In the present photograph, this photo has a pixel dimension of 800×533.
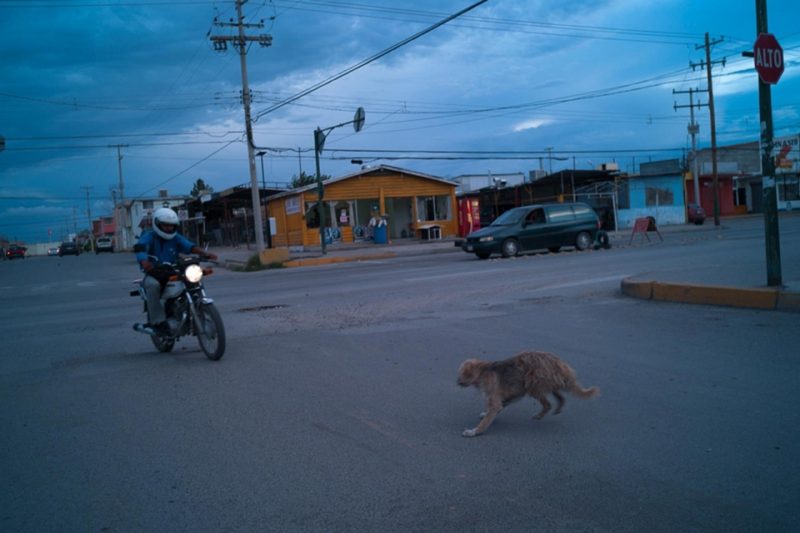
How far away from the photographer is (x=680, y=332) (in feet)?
28.1

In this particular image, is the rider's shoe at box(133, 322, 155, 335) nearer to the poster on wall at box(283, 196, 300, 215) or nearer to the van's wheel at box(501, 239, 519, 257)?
the van's wheel at box(501, 239, 519, 257)

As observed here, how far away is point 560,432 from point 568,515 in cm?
145

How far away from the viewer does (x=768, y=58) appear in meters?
9.69

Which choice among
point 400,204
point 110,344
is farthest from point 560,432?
point 400,204

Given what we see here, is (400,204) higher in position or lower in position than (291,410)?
higher

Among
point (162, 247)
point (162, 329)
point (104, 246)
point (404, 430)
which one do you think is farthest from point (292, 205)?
point (104, 246)

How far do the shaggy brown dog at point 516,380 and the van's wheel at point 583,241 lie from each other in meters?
19.6

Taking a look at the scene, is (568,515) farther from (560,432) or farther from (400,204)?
(400,204)

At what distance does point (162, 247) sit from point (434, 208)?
35.6m

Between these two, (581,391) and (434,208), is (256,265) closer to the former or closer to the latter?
(434,208)

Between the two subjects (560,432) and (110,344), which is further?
(110,344)

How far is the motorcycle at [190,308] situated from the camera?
804cm

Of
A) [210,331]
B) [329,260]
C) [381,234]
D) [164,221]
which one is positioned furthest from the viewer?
[381,234]

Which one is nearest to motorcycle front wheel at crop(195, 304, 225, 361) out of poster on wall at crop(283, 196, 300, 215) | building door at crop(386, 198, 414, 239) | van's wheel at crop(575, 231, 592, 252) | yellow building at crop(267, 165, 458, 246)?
van's wheel at crop(575, 231, 592, 252)
